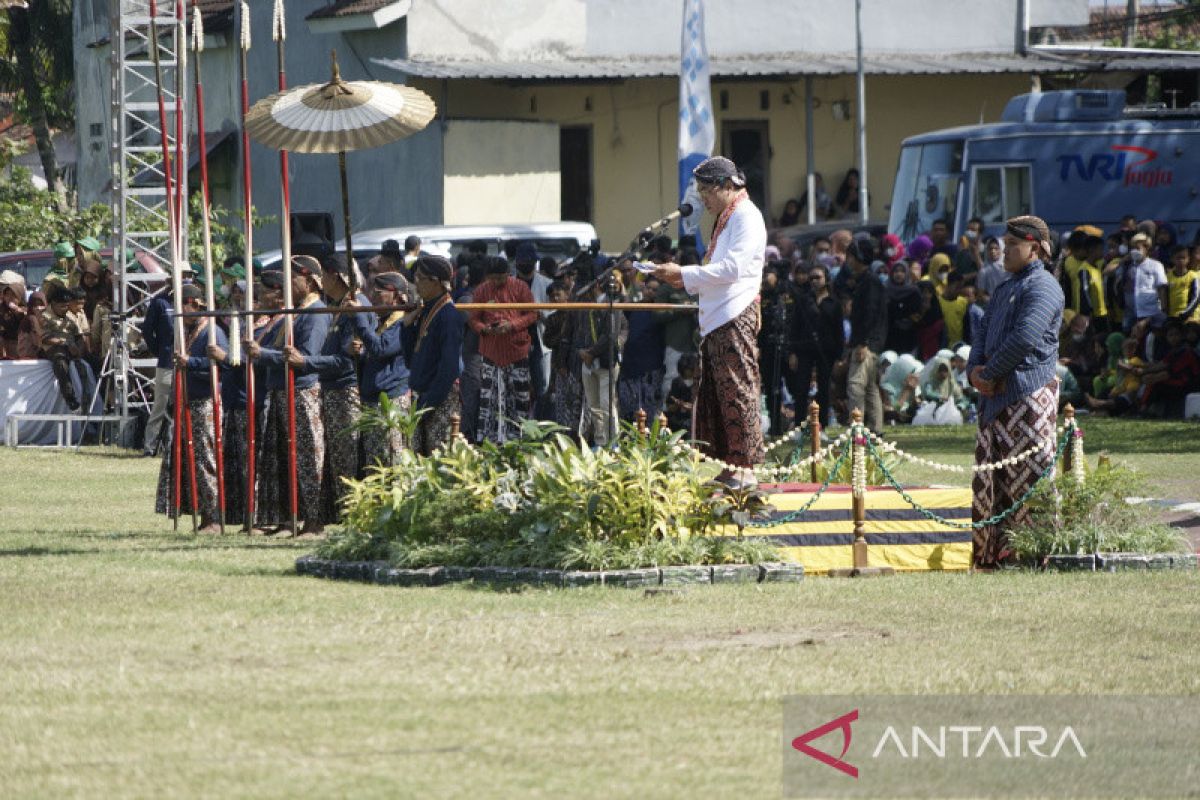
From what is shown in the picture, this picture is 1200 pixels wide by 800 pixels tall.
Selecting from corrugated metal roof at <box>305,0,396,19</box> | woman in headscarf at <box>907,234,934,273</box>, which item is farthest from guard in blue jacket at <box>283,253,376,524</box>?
corrugated metal roof at <box>305,0,396,19</box>

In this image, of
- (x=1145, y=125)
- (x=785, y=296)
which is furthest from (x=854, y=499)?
(x=1145, y=125)

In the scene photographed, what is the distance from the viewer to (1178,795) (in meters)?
6.80

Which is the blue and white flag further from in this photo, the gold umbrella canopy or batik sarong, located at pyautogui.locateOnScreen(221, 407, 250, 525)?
the gold umbrella canopy

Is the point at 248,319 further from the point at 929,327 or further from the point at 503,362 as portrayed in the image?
the point at 929,327

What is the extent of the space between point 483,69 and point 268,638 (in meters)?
27.3

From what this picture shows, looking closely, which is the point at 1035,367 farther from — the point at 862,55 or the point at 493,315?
the point at 862,55

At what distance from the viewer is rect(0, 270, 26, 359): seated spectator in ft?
84.0

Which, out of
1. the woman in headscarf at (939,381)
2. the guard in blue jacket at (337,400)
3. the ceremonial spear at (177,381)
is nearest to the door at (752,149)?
the woman in headscarf at (939,381)

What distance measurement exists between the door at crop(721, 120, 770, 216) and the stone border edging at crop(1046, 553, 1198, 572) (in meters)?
28.6

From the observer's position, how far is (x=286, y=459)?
1501 cm

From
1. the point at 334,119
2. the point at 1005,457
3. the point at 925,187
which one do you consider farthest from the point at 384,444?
the point at 925,187

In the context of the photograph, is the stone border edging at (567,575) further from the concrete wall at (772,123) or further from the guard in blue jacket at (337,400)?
the concrete wall at (772,123)

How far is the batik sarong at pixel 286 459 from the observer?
14.8 m

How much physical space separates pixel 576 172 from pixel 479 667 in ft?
104
